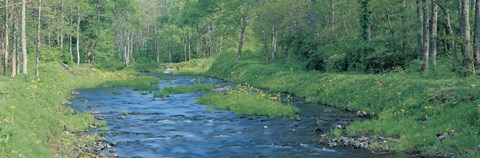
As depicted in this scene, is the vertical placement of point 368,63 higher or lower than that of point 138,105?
higher

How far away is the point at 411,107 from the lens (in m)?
20.7

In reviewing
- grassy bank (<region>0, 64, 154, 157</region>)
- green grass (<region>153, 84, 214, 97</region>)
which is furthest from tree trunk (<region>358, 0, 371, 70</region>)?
grassy bank (<region>0, 64, 154, 157</region>)

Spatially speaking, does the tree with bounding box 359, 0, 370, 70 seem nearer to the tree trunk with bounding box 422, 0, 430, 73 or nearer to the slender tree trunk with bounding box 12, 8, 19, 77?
the tree trunk with bounding box 422, 0, 430, 73

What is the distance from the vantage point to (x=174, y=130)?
20.3 meters

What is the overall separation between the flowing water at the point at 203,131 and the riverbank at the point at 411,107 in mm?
1622

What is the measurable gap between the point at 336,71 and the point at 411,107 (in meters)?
18.1

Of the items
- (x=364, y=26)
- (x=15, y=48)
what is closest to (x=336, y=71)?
(x=364, y=26)

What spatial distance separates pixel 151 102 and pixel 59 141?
49.1 ft

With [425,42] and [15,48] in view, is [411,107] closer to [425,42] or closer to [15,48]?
[425,42]

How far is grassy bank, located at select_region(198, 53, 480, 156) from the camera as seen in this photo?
15305 mm

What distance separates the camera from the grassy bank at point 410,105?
1530 cm

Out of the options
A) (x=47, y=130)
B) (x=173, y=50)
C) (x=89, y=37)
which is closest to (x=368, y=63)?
(x=47, y=130)

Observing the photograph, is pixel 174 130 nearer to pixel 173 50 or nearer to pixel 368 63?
pixel 368 63

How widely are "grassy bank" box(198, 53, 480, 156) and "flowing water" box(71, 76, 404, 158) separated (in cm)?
166
